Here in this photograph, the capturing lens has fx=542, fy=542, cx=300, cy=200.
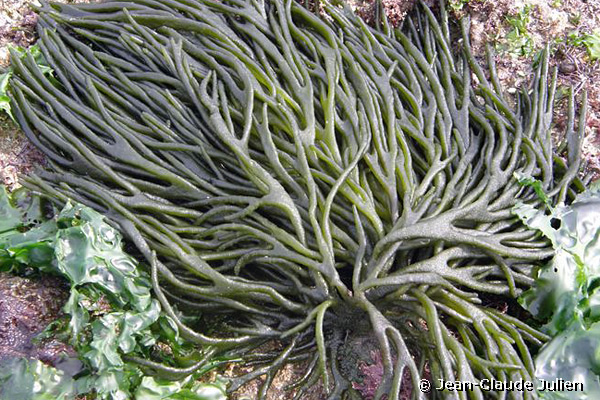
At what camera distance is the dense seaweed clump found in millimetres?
1912

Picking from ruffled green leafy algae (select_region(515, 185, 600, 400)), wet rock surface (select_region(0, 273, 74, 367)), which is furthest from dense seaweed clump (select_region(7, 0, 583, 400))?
wet rock surface (select_region(0, 273, 74, 367))

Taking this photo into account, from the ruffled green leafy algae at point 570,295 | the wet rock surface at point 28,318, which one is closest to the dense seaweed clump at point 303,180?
the ruffled green leafy algae at point 570,295

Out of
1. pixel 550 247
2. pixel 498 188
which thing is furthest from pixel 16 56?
pixel 550 247

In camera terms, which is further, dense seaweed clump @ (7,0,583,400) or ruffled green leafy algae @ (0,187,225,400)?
dense seaweed clump @ (7,0,583,400)

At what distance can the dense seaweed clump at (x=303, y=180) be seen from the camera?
1.91 meters

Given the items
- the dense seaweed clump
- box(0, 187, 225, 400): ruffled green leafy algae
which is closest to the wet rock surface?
box(0, 187, 225, 400): ruffled green leafy algae

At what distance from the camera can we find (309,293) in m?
1.94

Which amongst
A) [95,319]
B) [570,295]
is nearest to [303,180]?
[95,319]

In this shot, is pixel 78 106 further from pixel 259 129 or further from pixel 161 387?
pixel 161 387

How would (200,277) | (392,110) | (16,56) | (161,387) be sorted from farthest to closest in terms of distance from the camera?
(16,56)
(392,110)
(200,277)
(161,387)

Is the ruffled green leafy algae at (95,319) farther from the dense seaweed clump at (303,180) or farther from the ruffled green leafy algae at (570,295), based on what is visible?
the ruffled green leafy algae at (570,295)

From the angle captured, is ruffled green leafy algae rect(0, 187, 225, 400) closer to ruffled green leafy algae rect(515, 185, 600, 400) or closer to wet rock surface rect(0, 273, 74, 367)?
wet rock surface rect(0, 273, 74, 367)

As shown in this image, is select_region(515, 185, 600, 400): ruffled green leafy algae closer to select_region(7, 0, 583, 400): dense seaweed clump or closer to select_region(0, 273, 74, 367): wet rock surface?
select_region(7, 0, 583, 400): dense seaweed clump

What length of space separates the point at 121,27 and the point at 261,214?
110cm
